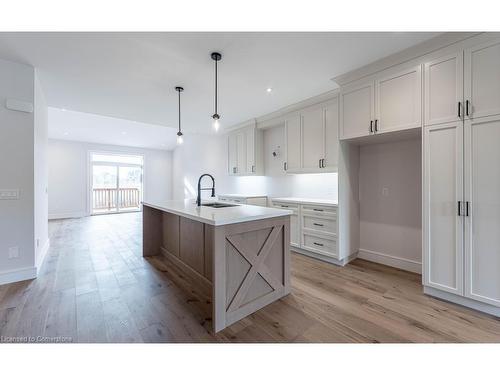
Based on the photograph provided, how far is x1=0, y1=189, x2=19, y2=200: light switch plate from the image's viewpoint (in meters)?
2.47

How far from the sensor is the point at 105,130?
22.5 ft

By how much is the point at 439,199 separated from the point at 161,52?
3212mm

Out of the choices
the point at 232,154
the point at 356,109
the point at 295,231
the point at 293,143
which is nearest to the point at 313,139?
the point at 293,143

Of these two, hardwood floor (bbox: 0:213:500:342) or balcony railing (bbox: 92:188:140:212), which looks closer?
hardwood floor (bbox: 0:213:500:342)

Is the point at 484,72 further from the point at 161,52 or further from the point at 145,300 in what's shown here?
the point at 145,300

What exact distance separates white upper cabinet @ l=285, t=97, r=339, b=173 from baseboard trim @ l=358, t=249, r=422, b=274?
1.41 metres

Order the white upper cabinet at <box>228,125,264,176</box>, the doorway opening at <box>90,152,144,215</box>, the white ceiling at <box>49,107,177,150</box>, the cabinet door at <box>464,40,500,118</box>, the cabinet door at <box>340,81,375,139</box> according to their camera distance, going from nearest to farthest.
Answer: the cabinet door at <box>464,40,500,118</box>
the cabinet door at <box>340,81,375,139</box>
the white upper cabinet at <box>228,125,264,176</box>
the white ceiling at <box>49,107,177,150</box>
the doorway opening at <box>90,152,144,215</box>

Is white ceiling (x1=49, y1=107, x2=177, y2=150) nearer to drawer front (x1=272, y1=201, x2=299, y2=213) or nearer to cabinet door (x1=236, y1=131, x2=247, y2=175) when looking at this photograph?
cabinet door (x1=236, y1=131, x2=247, y2=175)

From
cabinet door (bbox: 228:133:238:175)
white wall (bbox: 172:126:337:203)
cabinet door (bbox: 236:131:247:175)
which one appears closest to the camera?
white wall (bbox: 172:126:337:203)

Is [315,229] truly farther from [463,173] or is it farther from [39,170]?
[39,170]

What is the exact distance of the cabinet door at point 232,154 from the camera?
5215 mm

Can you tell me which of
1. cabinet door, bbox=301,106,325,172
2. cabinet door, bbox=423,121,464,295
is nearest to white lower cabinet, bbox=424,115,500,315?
cabinet door, bbox=423,121,464,295
